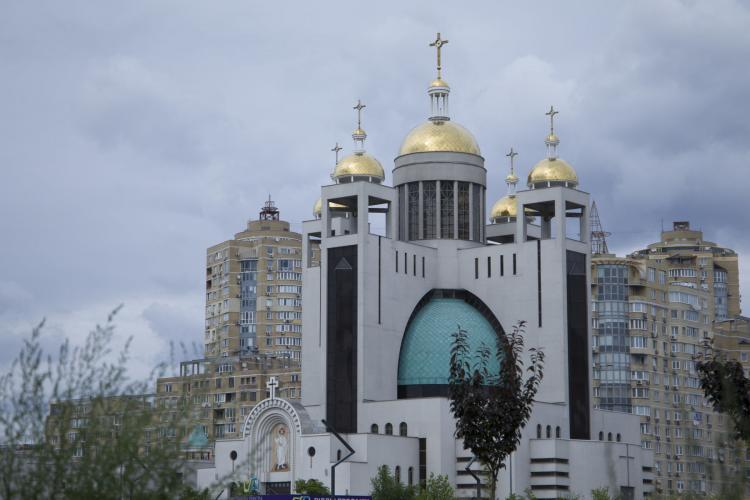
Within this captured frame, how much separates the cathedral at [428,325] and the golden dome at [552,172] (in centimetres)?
9

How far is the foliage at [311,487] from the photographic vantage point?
2332 inches

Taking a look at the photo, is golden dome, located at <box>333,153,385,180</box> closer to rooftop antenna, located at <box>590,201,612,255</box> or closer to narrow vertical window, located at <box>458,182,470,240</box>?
narrow vertical window, located at <box>458,182,470,240</box>

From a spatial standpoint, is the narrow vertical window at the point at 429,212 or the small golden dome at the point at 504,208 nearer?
the narrow vertical window at the point at 429,212

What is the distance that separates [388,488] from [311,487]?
344cm

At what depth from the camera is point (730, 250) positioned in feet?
482

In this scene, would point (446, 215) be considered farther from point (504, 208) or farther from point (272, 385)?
point (272, 385)

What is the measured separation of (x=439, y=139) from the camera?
72.1 metres

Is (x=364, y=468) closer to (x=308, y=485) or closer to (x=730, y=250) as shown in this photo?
(x=308, y=485)

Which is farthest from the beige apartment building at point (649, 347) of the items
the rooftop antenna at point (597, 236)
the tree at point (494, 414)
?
the tree at point (494, 414)

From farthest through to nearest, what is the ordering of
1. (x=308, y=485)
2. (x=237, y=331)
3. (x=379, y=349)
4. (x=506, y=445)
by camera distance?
1. (x=237, y=331)
2. (x=379, y=349)
3. (x=308, y=485)
4. (x=506, y=445)

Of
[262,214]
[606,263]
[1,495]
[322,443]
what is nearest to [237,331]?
[262,214]

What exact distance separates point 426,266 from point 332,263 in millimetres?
5496

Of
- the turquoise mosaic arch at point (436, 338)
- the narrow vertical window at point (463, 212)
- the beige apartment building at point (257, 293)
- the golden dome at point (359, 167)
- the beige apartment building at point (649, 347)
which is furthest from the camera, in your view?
the beige apartment building at point (257, 293)

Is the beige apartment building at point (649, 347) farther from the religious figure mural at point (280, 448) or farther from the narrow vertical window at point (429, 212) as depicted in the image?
the religious figure mural at point (280, 448)
